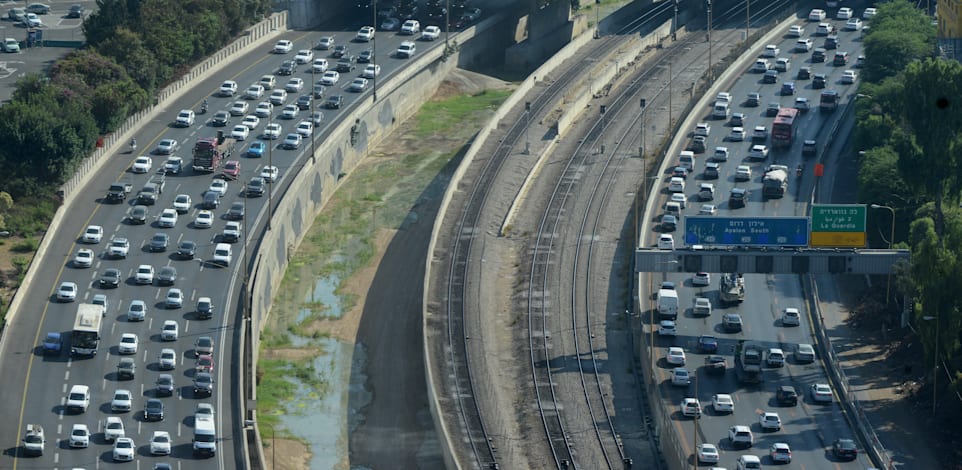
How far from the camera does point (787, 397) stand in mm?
140500

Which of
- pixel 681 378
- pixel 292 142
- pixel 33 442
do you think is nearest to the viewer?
pixel 33 442

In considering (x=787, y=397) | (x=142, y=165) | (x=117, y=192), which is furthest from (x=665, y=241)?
(x=142, y=165)

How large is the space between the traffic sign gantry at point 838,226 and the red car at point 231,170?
5587 centimetres

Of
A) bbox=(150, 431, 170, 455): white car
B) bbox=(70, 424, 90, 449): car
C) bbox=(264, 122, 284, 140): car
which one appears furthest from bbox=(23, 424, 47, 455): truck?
bbox=(264, 122, 284, 140): car

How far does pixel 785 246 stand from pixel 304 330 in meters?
39.9

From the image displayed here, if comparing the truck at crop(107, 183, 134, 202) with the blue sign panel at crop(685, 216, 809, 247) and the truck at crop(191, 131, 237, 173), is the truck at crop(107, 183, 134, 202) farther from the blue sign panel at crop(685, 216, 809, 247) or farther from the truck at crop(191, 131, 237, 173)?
the blue sign panel at crop(685, 216, 809, 247)

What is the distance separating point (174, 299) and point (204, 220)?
51.9 feet

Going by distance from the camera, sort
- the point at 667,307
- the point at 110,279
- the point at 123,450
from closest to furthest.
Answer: the point at 123,450 → the point at 667,307 → the point at 110,279

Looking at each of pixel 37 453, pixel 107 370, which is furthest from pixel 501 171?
pixel 37 453

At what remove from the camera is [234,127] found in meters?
194

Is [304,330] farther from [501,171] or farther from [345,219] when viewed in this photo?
[501,171]

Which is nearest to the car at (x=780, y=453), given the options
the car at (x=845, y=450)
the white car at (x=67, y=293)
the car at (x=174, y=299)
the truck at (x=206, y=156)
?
the car at (x=845, y=450)

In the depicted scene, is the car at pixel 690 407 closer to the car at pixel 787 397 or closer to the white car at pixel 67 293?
the car at pixel 787 397

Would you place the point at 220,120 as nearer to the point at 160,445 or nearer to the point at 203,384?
the point at 203,384
